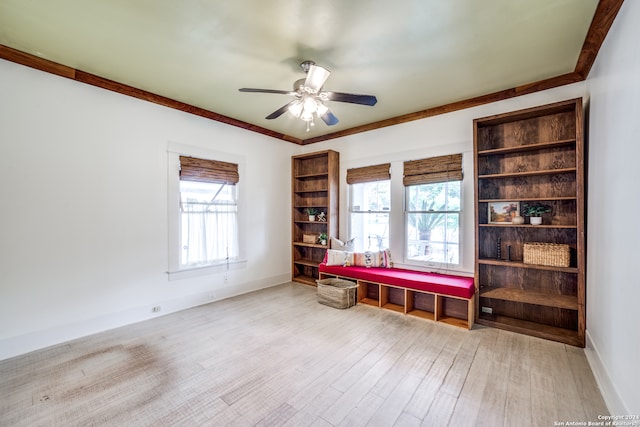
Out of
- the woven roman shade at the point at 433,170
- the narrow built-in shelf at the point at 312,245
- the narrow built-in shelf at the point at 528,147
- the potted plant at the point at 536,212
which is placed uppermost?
the narrow built-in shelf at the point at 528,147

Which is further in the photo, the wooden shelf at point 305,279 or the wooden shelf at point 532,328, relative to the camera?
the wooden shelf at point 305,279

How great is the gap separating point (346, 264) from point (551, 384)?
267cm

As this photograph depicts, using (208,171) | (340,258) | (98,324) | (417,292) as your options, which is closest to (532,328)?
(417,292)

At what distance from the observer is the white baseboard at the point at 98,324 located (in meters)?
2.61

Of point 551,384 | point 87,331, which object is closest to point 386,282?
point 551,384

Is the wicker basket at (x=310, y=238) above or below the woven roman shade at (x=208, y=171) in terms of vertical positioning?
below

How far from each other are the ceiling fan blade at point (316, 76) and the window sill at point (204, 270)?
298 centimetres

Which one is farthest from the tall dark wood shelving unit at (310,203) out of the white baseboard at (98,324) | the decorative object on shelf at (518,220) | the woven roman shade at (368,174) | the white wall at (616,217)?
the white wall at (616,217)

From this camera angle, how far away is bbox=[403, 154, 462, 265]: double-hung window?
12.5 feet

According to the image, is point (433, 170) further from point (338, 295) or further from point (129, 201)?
point (129, 201)

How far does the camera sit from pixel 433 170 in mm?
3936

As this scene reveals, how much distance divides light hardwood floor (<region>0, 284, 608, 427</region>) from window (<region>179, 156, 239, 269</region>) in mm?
1072

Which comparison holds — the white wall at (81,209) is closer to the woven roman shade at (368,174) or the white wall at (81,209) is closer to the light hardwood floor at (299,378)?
the light hardwood floor at (299,378)

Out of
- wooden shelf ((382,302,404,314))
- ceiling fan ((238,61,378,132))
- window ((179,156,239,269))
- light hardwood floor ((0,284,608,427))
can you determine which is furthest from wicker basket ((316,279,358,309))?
ceiling fan ((238,61,378,132))
